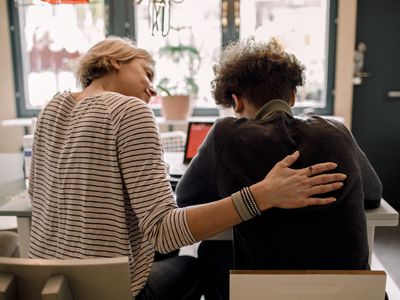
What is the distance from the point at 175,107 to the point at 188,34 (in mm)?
635

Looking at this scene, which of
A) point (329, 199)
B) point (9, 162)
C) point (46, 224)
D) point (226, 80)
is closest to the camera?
point (329, 199)

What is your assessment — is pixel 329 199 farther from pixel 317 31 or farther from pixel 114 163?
pixel 317 31

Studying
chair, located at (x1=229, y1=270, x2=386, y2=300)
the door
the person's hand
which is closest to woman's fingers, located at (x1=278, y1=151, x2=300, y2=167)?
the person's hand

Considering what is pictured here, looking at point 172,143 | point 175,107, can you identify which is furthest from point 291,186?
point 175,107

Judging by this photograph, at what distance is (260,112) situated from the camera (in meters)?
1.19

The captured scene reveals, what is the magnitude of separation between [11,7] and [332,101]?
2.72 metres

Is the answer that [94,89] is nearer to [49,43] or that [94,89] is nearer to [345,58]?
[345,58]

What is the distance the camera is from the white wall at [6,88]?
3.75 m

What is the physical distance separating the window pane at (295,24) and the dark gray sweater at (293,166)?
8.72ft

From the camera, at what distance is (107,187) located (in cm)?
107

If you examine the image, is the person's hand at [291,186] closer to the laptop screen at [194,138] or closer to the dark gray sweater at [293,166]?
the dark gray sweater at [293,166]

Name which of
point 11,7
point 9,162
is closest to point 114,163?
point 9,162

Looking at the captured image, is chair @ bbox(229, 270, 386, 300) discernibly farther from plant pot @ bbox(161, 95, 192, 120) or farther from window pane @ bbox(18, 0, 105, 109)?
window pane @ bbox(18, 0, 105, 109)

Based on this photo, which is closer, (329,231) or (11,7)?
(329,231)
